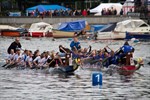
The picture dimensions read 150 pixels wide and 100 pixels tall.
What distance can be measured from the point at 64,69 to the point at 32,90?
8.29 metres

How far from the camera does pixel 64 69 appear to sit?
4547 cm

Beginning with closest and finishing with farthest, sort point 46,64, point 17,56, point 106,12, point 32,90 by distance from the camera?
1. point 32,90
2. point 46,64
3. point 17,56
4. point 106,12

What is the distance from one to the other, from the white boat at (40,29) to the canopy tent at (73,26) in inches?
117

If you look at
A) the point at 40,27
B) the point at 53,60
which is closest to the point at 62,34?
the point at 40,27

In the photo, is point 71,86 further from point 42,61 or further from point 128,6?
point 128,6

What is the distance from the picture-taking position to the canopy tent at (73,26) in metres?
91.8

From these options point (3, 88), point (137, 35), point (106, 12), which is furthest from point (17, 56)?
point (106, 12)

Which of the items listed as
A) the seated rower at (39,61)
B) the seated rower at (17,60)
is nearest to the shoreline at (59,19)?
the seated rower at (17,60)

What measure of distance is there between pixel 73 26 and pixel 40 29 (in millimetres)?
5667

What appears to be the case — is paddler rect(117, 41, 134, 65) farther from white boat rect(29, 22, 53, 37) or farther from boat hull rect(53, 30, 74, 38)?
white boat rect(29, 22, 53, 37)

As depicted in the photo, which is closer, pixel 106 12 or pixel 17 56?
pixel 17 56

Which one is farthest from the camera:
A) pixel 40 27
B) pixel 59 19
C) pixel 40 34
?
pixel 59 19

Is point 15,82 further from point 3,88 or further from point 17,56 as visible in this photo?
point 17,56

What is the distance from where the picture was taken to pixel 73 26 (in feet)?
303
